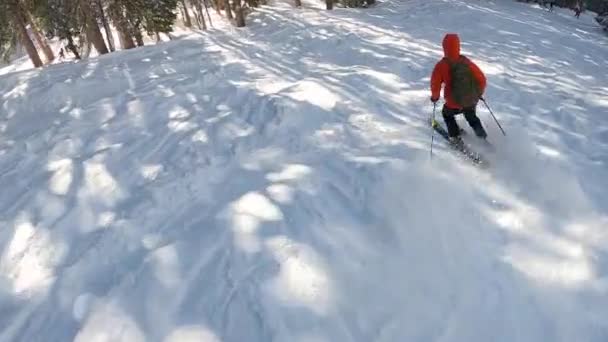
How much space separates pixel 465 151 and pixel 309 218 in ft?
8.93

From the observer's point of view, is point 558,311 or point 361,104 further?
point 361,104

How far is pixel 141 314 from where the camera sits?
4523 mm

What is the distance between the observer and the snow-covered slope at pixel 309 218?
4250mm

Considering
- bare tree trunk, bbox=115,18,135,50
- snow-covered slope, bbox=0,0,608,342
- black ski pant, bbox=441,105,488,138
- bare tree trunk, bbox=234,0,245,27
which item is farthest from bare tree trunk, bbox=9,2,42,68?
black ski pant, bbox=441,105,488,138

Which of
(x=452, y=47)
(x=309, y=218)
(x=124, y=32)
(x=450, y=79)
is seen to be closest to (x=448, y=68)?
(x=450, y=79)

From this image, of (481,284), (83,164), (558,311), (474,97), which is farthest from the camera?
(83,164)

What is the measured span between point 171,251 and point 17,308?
5.61 feet

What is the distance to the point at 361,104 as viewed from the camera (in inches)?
379

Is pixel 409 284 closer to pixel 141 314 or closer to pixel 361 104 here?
pixel 141 314

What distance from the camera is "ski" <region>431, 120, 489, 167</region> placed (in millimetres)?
6496

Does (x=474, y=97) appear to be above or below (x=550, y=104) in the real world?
above

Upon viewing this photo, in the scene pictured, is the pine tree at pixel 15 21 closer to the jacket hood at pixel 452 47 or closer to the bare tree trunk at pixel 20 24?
the bare tree trunk at pixel 20 24

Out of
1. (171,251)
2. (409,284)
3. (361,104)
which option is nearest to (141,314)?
(171,251)

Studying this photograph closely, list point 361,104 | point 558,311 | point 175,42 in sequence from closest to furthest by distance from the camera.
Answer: point 558,311 → point 361,104 → point 175,42
